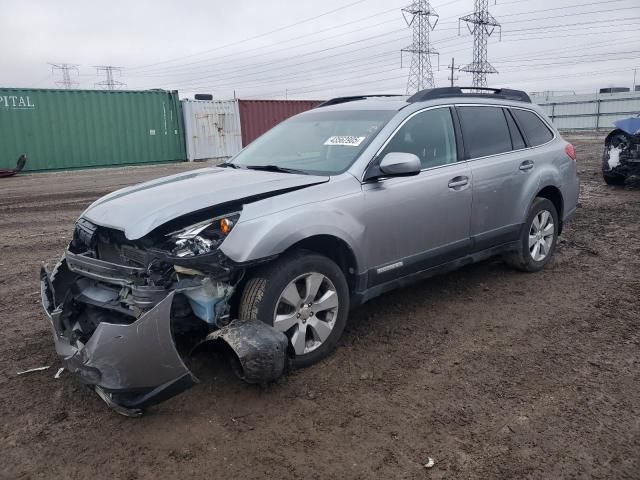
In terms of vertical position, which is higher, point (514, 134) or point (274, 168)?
point (514, 134)

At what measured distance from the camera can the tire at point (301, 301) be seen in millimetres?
3219

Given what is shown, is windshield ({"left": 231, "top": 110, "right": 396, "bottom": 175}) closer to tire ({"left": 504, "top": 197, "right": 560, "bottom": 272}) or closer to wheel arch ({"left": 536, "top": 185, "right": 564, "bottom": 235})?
tire ({"left": 504, "top": 197, "right": 560, "bottom": 272})

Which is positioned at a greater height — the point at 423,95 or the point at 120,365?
the point at 423,95

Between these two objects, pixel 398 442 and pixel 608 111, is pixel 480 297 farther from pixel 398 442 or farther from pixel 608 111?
pixel 608 111

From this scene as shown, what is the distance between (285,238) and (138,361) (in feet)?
3.51

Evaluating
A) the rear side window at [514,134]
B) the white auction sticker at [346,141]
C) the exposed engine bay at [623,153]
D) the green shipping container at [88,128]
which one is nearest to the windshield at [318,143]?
the white auction sticker at [346,141]

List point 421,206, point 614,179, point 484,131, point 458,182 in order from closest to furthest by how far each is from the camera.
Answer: point 421,206, point 458,182, point 484,131, point 614,179

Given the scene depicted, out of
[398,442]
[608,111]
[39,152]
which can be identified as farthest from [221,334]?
[608,111]

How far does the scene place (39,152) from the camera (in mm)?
18266

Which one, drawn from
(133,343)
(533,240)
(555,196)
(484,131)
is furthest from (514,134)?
(133,343)

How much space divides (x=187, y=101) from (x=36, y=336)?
60.9 feet

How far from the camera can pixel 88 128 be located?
19.1 meters

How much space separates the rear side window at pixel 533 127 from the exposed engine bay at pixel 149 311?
11.2 feet

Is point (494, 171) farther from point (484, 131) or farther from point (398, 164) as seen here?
point (398, 164)
